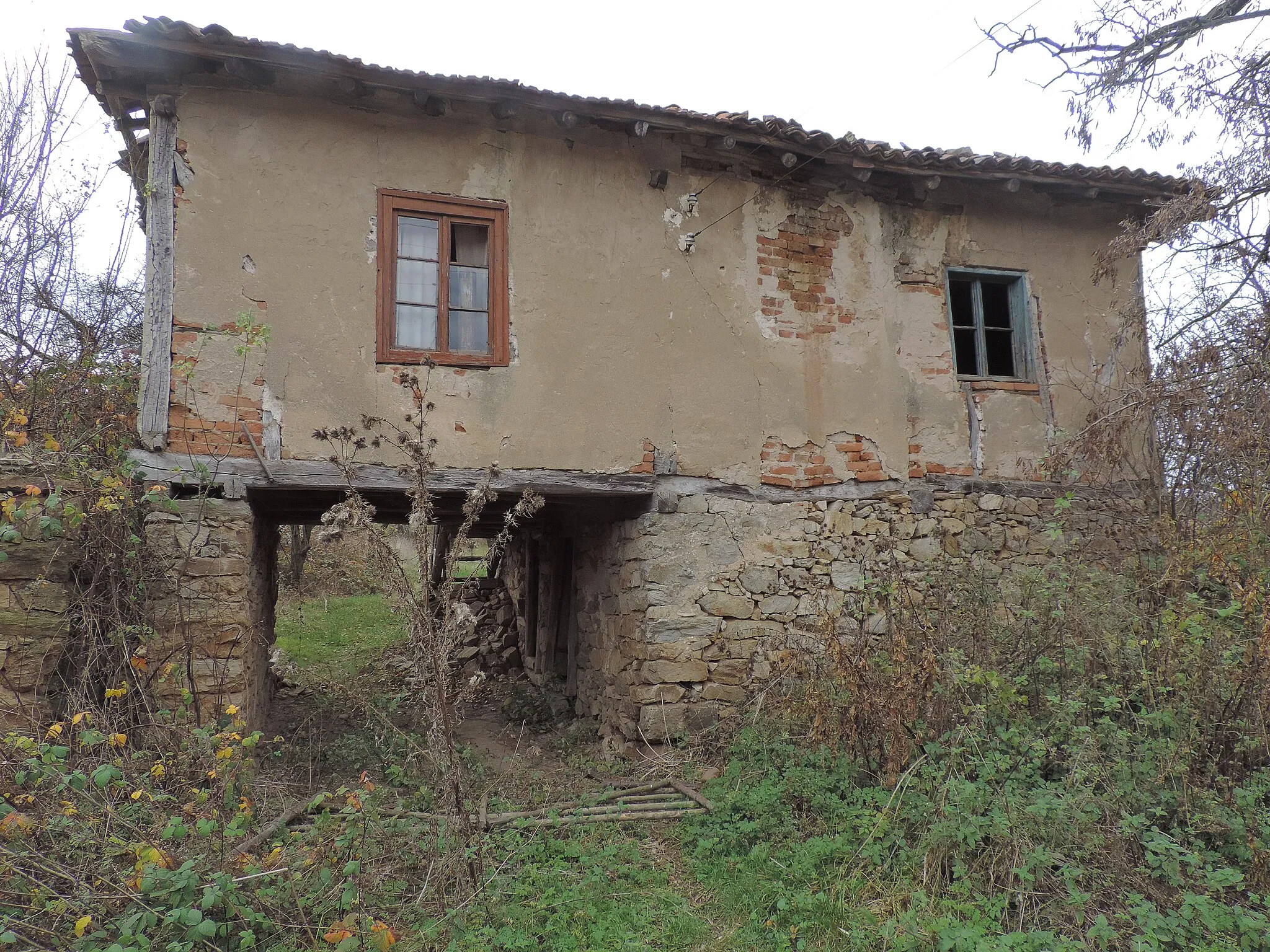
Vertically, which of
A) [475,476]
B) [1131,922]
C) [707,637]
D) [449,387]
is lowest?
[1131,922]

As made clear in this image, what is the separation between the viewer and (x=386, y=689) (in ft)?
31.3

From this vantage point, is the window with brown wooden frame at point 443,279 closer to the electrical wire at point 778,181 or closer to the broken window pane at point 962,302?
the electrical wire at point 778,181

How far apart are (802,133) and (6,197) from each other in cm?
764

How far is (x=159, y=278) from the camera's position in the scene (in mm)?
5367

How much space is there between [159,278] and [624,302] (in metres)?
3.14

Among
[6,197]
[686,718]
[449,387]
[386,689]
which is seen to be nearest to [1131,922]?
[686,718]

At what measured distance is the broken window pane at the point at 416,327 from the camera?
232 inches

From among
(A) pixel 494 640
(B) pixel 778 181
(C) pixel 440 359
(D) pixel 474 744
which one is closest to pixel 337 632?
(A) pixel 494 640

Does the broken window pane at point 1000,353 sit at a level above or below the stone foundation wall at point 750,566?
above

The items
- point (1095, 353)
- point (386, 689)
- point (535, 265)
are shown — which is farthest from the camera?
point (386, 689)

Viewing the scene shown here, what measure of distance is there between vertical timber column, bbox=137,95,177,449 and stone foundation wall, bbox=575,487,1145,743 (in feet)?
11.0

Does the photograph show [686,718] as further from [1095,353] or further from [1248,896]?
[1095,353]

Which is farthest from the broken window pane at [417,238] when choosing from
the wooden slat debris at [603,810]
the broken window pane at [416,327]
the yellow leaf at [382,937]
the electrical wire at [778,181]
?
the yellow leaf at [382,937]

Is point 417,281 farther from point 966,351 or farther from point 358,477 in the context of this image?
point 966,351
